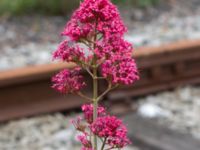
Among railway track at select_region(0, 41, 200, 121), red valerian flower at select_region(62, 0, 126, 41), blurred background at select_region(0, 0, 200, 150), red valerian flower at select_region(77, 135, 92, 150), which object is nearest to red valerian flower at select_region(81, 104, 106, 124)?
red valerian flower at select_region(77, 135, 92, 150)

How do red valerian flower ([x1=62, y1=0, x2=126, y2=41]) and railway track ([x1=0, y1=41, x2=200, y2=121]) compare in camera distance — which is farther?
railway track ([x1=0, y1=41, x2=200, y2=121])

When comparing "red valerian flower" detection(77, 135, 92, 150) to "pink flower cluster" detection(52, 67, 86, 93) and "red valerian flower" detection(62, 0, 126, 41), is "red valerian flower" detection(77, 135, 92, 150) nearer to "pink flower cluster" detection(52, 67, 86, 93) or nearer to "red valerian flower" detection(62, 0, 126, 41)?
"pink flower cluster" detection(52, 67, 86, 93)

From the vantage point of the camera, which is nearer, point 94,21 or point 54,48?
point 94,21

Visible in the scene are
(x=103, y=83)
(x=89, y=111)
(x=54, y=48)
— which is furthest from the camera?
(x=54, y=48)

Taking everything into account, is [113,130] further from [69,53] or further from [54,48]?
[54,48]

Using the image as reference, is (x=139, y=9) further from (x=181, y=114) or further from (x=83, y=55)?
(x=83, y=55)

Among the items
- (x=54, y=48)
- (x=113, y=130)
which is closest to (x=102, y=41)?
(x=113, y=130)
